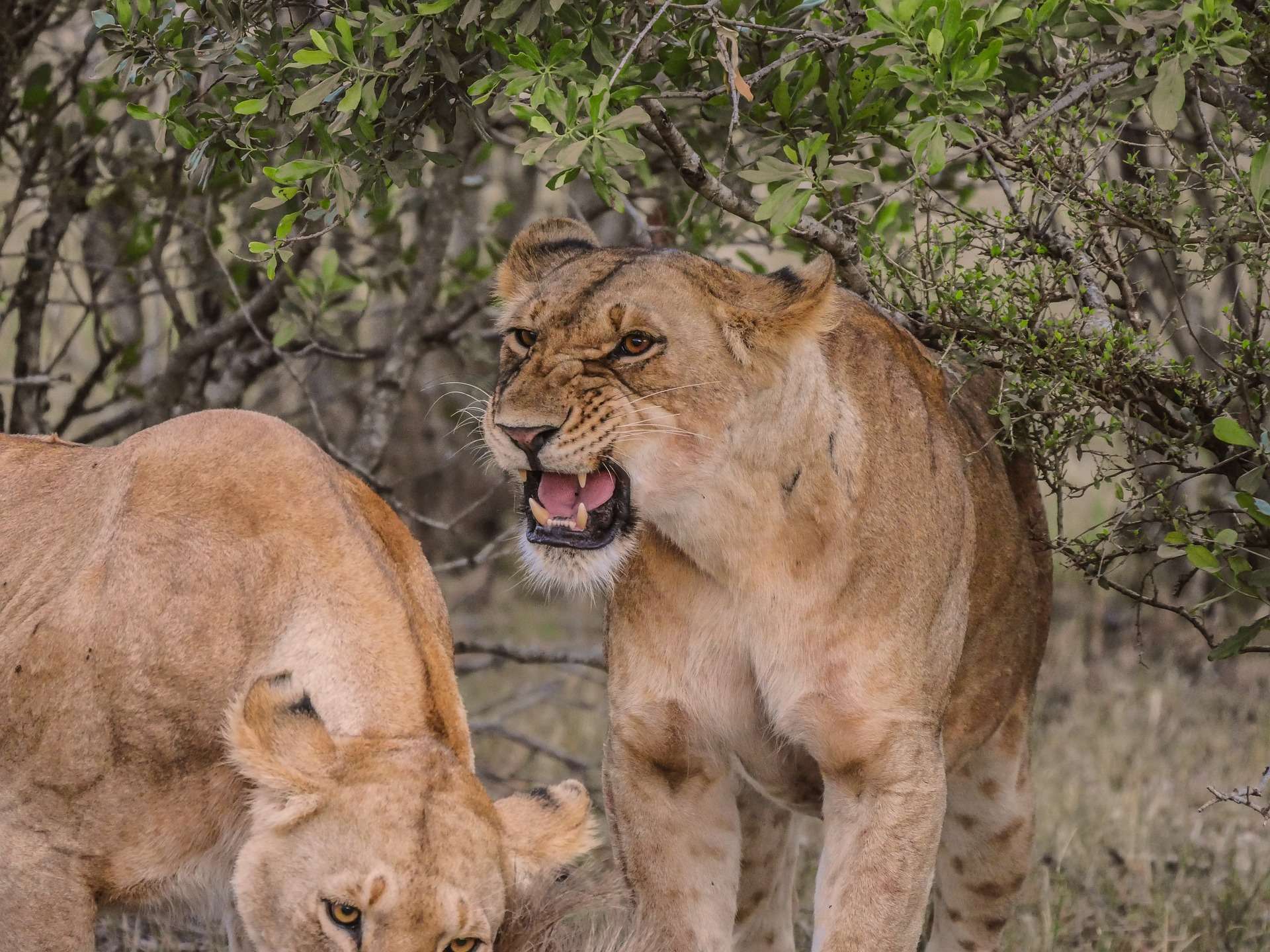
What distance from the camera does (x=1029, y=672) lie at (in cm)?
409

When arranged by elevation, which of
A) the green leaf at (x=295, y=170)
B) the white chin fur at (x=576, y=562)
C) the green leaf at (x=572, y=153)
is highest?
the green leaf at (x=572, y=153)

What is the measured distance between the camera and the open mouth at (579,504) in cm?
313

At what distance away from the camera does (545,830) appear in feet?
9.43

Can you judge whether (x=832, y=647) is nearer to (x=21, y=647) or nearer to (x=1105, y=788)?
(x=21, y=647)

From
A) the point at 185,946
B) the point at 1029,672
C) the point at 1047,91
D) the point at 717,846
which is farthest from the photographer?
the point at 185,946

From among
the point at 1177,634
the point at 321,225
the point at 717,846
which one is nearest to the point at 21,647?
the point at 717,846

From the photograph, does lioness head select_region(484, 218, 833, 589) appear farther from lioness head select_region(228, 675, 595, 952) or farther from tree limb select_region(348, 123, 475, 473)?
tree limb select_region(348, 123, 475, 473)

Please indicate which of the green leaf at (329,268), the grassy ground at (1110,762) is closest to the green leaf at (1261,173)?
the grassy ground at (1110,762)

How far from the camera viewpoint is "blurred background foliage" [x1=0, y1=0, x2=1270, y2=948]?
3.11 meters

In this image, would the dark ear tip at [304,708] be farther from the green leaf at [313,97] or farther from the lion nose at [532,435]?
the green leaf at [313,97]

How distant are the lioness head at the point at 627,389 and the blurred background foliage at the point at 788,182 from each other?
190 millimetres

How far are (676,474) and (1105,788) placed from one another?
3.30m

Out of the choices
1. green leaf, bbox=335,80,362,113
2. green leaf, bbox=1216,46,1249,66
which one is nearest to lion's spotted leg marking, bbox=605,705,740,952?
green leaf, bbox=335,80,362,113

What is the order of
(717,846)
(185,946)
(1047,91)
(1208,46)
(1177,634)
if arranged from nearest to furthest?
(1208,46), (717,846), (1047,91), (185,946), (1177,634)
